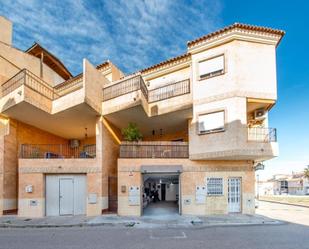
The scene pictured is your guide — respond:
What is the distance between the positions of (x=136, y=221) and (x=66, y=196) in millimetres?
5073

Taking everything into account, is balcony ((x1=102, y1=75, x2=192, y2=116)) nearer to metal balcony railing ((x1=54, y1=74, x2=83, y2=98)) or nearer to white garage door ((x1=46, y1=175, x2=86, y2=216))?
metal balcony railing ((x1=54, y1=74, x2=83, y2=98))


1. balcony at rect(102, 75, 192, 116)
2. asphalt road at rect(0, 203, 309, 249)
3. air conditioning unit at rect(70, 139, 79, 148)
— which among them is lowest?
asphalt road at rect(0, 203, 309, 249)

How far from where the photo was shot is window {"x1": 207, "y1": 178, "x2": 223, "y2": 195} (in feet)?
47.4

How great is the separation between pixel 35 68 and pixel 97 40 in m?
5.65

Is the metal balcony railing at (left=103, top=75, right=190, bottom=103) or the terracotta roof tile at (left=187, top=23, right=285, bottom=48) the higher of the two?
the terracotta roof tile at (left=187, top=23, right=285, bottom=48)

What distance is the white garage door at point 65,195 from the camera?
14219 mm

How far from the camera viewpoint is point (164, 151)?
14.8 meters

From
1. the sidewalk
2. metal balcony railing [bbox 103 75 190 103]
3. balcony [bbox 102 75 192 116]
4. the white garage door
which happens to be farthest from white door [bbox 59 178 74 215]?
metal balcony railing [bbox 103 75 190 103]

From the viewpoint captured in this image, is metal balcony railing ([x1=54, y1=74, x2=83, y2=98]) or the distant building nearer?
metal balcony railing ([x1=54, y1=74, x2=83, y2=98])

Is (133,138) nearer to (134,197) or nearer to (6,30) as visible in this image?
(134,197)

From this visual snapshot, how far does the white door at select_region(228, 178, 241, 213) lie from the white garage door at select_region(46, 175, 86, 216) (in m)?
9.31

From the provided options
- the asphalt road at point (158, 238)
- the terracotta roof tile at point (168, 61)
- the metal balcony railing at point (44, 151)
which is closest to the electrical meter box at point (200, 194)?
the asphalt road at point (158, 238)

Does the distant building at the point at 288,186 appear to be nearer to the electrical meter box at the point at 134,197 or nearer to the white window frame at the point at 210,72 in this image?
the white window frame at the point at 210,72

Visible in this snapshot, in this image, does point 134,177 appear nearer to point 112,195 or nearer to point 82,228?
point 112,195
